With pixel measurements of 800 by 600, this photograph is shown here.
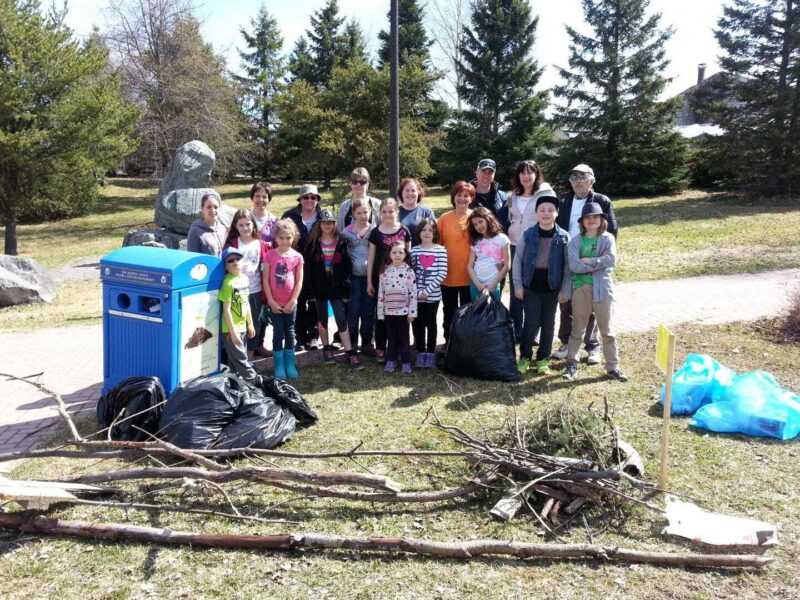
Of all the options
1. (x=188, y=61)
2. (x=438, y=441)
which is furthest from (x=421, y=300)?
(x=188, y=61)

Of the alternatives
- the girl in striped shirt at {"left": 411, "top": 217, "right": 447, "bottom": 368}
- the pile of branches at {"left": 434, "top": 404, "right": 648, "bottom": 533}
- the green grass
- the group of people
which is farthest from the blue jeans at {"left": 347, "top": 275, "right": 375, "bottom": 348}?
the green grass

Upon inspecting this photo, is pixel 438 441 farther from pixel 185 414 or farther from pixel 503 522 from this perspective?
pixel 185 414

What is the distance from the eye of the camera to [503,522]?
368cm

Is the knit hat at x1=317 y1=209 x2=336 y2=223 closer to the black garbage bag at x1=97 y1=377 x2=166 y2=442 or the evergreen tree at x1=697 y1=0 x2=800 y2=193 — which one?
the black garbage bag at x1=97 y1=377 x2=166 y2=442

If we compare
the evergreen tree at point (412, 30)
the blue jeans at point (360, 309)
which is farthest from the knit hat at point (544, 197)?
the evergreen tree at point (412, 30)

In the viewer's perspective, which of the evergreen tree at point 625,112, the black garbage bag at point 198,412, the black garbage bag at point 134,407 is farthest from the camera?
the evergreen tree at point 625,112

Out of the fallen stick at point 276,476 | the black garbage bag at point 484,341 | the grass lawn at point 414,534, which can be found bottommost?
the grass lawn at point 414,534

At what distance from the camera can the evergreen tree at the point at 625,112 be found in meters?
24.6

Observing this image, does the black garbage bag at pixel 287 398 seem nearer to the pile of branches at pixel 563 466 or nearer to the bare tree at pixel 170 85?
the pile of branches at pixel 563 466

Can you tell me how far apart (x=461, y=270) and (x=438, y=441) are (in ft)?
6.91

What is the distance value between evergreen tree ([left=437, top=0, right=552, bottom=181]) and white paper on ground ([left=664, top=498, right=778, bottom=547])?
968 inches

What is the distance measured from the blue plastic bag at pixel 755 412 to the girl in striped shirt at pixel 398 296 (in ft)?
8.28

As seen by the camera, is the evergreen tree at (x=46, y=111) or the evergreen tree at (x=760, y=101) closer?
the evergreen tree at (x=46, y=111)

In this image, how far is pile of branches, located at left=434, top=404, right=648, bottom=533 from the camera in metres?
3.71
